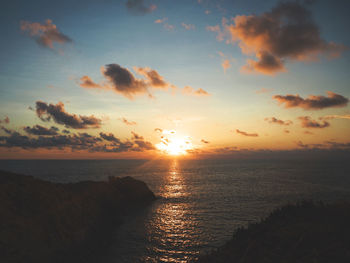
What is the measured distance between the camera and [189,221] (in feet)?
109

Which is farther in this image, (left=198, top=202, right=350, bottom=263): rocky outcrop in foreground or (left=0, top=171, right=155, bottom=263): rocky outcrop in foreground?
(left=0, top=171, right=155, bottom=263): rocky outcrop in foreground

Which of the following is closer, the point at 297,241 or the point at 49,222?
the point at 297,241

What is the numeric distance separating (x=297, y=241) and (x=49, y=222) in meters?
25.7

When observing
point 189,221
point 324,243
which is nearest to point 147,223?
point 189,221

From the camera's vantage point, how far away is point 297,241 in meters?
14.6

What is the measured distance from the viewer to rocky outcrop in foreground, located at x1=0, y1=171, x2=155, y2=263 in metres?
18.7

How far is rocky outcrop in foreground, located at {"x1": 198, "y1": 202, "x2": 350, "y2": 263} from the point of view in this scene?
42.1ft

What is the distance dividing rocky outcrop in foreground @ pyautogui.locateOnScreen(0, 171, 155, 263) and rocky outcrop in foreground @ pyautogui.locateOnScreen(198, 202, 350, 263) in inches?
634

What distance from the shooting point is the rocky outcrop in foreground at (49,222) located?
18.7 meters

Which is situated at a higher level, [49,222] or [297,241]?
[297,241]

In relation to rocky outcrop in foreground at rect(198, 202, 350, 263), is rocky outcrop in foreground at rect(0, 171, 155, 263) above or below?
below

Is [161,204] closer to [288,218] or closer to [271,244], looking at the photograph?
[288,218]

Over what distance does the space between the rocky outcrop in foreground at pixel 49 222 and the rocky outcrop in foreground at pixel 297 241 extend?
16094mm

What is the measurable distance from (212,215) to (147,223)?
12348 millimetres
